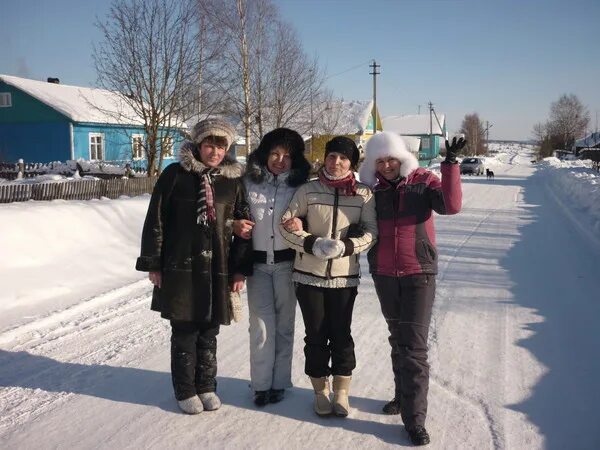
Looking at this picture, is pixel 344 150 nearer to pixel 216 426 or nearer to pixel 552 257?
pixel 216 426

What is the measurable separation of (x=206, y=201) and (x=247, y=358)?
1658mm

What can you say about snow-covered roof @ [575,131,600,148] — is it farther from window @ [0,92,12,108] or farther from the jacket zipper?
the jacket zipper

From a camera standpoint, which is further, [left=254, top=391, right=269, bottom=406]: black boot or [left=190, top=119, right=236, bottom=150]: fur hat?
[left=254, top=391, right=269, bottom=406]: black boot

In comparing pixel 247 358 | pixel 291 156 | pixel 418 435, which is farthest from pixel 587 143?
pixel 418 435

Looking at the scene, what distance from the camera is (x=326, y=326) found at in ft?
11.3

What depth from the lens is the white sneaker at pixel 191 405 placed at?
3.45m

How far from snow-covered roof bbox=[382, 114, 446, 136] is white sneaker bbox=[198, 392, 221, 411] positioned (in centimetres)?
6688

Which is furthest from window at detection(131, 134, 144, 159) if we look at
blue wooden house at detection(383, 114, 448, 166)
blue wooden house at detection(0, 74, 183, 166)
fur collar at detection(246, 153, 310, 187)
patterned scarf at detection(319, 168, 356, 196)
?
blue wooden house at detection(383, 114, 448, 166)

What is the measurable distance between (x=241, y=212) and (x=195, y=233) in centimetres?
34

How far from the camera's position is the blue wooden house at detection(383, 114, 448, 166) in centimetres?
6650

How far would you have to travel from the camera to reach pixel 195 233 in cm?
340

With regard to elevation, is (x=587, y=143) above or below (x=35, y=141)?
above

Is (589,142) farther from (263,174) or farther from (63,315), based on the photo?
Result: (263,174)

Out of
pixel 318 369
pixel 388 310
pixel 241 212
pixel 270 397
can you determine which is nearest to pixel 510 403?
pixel 388 310
